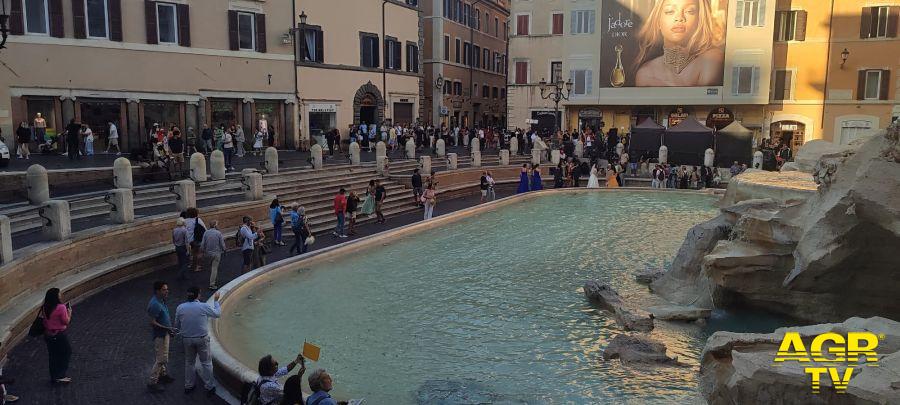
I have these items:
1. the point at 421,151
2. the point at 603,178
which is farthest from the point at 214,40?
the point at 603,178

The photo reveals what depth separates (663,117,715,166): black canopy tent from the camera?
104 feet

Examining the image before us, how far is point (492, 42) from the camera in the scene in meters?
58.9

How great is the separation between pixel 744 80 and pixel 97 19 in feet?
113

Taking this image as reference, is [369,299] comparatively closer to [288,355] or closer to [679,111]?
[288,355]

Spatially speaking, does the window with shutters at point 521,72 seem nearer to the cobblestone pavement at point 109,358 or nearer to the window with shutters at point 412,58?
the window with shutters at point 412,58

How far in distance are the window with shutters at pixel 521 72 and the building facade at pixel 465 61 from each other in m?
5.65

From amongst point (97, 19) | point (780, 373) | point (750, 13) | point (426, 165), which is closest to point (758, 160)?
point (750, 13)

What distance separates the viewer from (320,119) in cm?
3550

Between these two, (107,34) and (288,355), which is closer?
(288,355)

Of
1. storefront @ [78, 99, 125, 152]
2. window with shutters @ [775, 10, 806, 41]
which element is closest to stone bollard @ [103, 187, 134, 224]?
storefront @ [78, 99, 125, 152]

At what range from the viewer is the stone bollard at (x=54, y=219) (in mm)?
12562

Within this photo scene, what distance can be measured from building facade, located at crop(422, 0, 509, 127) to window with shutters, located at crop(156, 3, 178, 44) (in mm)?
21660

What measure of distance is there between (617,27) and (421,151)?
16348 mm

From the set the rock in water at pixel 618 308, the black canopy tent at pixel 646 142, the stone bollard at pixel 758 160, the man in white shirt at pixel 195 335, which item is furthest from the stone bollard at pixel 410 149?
the man in white shirt at pixel 195 335
